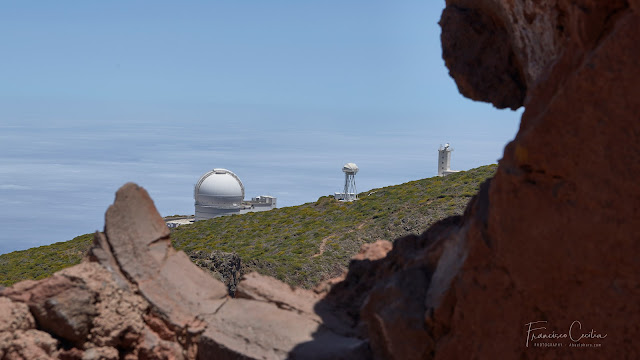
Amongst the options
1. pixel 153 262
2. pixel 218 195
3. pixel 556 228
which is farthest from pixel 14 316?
pixel 218 195

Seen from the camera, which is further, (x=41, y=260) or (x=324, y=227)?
(x=324, y=227)

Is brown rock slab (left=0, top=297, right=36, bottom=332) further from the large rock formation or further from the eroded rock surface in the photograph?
the large rock formation

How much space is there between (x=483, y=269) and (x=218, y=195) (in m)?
36.5

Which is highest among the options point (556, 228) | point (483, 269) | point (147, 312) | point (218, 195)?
point (218, 195)

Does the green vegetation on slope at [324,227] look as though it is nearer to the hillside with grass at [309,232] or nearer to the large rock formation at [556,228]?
the hillside with grass at [309,232]

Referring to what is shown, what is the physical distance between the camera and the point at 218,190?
139 feet

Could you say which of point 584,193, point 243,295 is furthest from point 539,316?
point 243,295

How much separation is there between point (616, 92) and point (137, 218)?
550 centimetres

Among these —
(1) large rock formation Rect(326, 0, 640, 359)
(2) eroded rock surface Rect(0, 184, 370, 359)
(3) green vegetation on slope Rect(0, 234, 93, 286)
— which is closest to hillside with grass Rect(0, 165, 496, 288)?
(3) green vegetation on slope Rect(0, 234, 93, 286)

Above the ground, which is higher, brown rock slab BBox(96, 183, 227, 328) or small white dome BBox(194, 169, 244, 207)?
small white dome BBox(194, 169, 244, 207)

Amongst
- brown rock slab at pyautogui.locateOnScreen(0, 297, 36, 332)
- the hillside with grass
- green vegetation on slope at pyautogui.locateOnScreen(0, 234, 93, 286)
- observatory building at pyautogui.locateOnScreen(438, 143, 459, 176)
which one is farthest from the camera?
observatory building at pyautogui.locateOnScreen(438, 143, 459, 176)

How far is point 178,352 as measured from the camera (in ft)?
27.0

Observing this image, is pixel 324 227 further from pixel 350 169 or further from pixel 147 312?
pixel 147 312

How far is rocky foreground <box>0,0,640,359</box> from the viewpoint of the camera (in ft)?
17.9
